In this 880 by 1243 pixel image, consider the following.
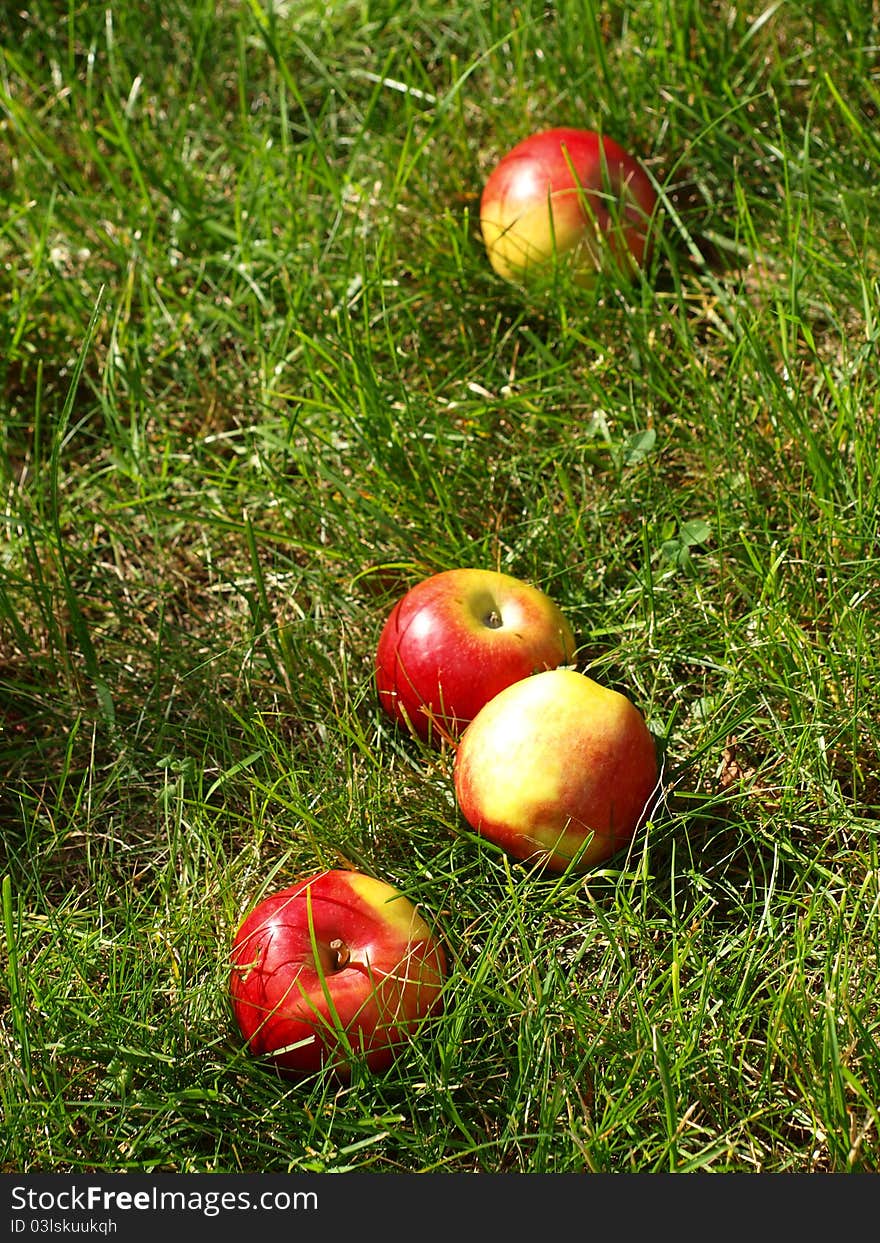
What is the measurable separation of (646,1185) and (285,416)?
6.56 feet

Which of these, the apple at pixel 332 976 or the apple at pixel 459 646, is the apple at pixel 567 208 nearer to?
the apple at pixel 459 646

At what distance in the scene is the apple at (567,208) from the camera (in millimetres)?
3207

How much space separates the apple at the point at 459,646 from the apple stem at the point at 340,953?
0.52 m

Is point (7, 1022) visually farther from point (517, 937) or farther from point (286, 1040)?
point (517, 937)

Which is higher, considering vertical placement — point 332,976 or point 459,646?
point 459,646

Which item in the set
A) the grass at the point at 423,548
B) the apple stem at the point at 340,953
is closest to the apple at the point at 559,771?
the grass at the point at 423,548

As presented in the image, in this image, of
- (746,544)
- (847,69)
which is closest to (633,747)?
(746,544)

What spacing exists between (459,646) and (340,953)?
2.15 feet

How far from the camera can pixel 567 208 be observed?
3.20 m

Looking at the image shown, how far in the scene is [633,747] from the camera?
7.78ft

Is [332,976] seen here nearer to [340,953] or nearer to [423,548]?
[340,953]

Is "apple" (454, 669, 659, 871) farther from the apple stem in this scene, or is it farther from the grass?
the apple stem

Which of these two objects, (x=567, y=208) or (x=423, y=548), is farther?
(x=567, y=208)

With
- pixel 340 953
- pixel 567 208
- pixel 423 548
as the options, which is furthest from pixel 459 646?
pixel 567 208
